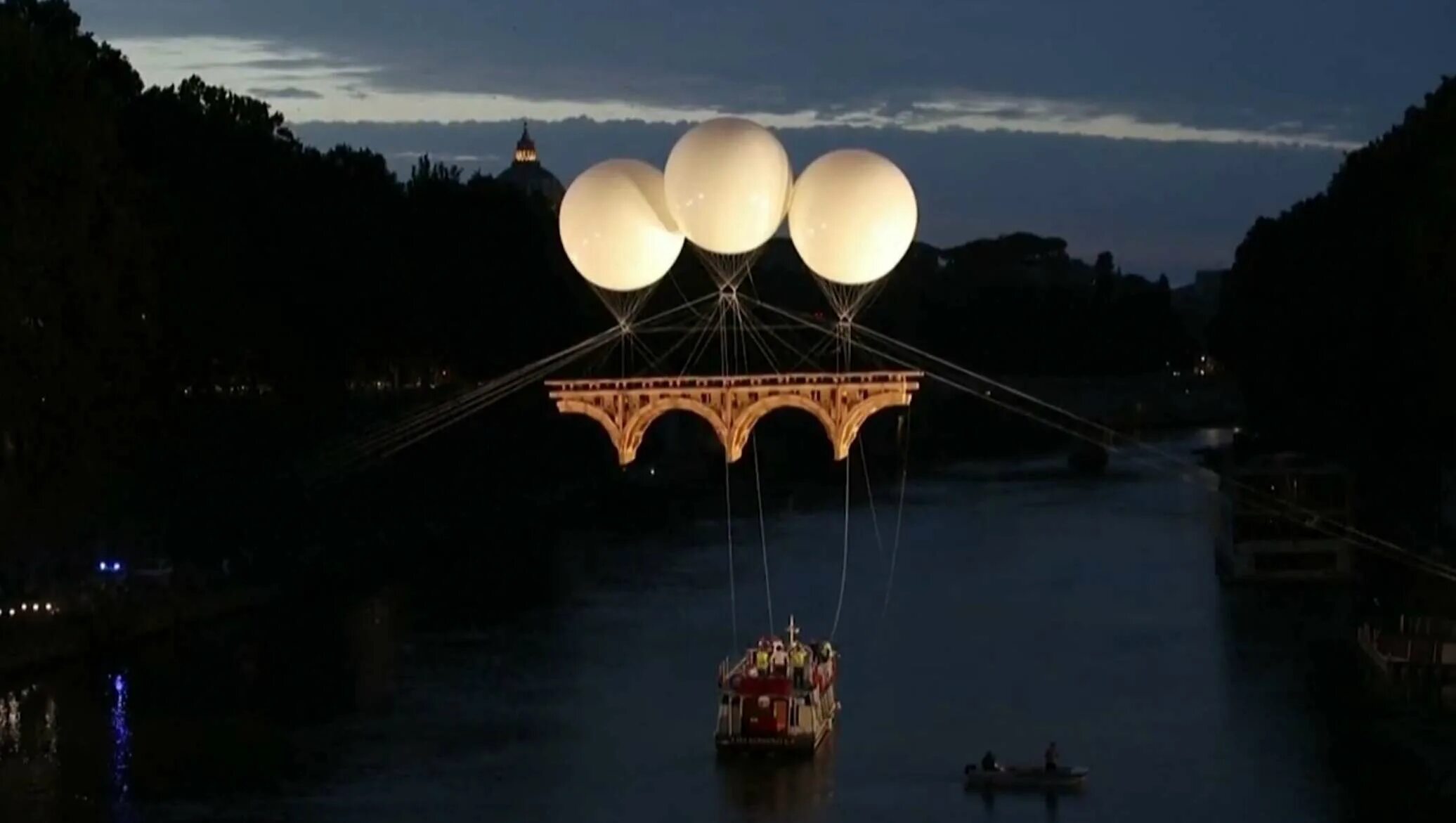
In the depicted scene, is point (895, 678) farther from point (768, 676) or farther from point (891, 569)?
point (891, 569)

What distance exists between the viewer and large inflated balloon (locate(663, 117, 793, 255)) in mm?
15641

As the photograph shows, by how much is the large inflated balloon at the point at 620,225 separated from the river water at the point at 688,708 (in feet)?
31.7

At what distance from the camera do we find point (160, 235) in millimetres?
37406

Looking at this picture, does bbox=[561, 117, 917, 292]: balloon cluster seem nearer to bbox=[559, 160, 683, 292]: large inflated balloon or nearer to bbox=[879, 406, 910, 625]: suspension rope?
bbox=[559, 160, 683, 292]: large inflated balloon

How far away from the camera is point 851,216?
52.2 feet

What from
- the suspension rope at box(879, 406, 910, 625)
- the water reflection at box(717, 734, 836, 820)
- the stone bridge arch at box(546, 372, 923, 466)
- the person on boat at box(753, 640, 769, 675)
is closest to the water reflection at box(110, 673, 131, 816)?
the water reflection at box(717, 734, 836, 820)

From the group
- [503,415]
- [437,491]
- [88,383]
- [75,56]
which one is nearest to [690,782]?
[88,383]

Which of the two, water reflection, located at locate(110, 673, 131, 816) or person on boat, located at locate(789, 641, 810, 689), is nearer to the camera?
water reflection, located at locate(110, 673, 131, 816)

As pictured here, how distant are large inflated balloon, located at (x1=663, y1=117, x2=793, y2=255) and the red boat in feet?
37.8

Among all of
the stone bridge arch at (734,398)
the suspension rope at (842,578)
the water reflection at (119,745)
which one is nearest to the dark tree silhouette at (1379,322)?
the suspension rope at (842,578)

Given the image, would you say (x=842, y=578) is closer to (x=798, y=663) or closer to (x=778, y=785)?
(x=798, y=663)

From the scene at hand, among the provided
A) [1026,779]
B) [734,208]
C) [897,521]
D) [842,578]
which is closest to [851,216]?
[734,208]

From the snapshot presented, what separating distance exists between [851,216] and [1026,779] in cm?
1083

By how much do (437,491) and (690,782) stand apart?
24.1 m
